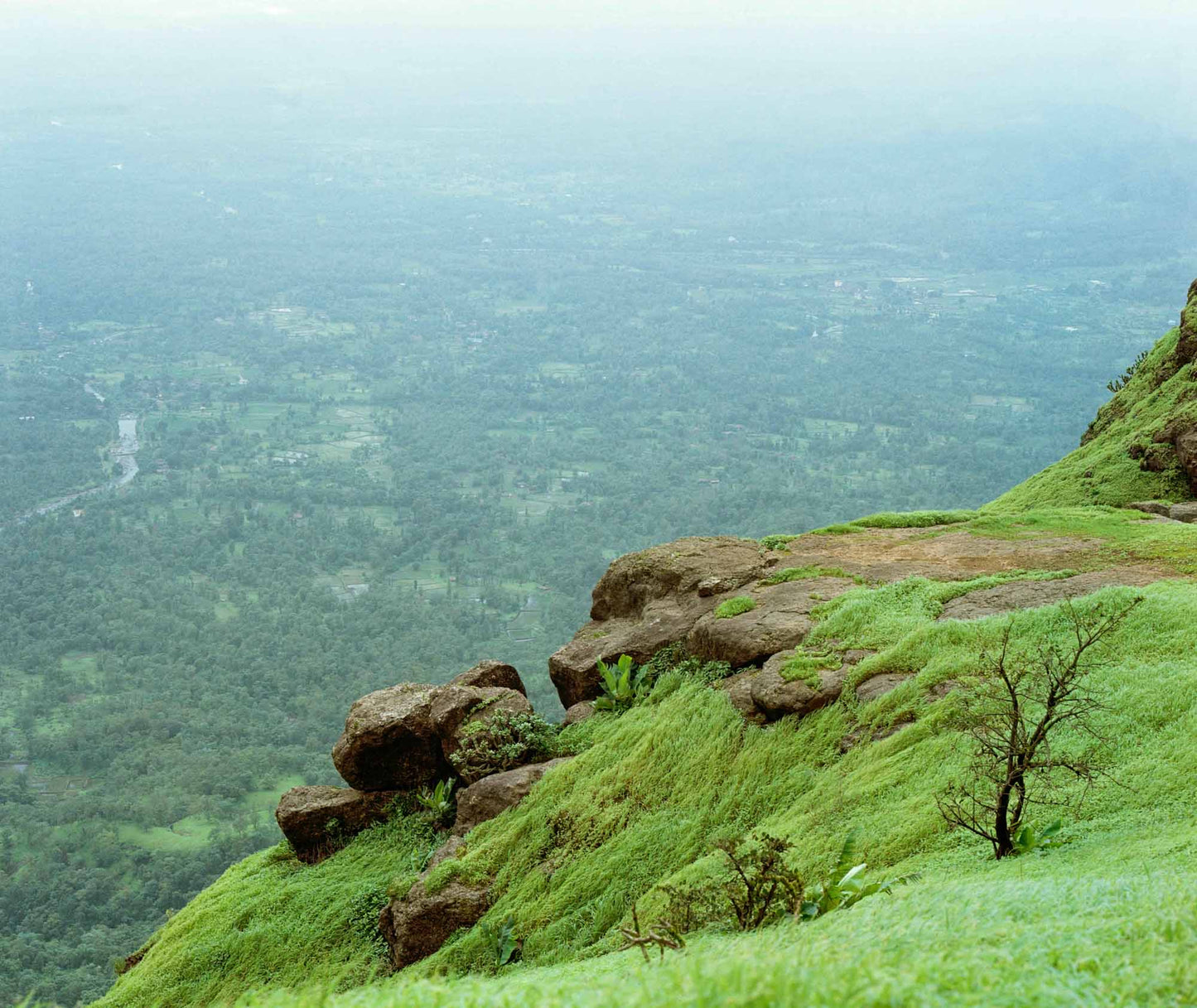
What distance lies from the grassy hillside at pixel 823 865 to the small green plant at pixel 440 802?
0.27 meters

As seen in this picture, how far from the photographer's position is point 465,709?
39.6 feet

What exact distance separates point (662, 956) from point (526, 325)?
154519 mm

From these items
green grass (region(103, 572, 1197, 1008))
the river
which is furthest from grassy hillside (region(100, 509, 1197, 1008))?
the river

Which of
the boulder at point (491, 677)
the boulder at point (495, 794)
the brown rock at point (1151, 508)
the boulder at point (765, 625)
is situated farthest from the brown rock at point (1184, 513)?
the boulder at point (491, 677)

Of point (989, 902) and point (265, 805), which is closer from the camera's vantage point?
point (989, 902)

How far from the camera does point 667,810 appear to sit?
343 inches

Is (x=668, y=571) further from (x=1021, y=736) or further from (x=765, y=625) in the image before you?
(x=1021, y=736)

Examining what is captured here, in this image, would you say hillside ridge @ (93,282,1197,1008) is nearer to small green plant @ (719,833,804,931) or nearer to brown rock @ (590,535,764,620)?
brown rock @ (590,535,764,620)

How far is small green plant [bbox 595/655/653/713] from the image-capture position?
11586 millimetres

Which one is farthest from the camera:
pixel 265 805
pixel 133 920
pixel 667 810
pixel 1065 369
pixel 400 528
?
pixel 1065 369

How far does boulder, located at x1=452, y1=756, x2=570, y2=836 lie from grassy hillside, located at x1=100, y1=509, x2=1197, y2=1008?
261 mm

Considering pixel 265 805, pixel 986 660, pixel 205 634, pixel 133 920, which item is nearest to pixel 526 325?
pixel 205 634

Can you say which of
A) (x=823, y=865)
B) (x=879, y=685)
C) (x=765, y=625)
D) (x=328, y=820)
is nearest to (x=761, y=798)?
(x=879, y=685)

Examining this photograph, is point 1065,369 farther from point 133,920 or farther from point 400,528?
point 133,920
